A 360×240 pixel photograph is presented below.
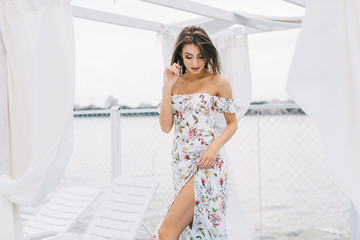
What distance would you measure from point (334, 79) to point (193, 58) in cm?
111

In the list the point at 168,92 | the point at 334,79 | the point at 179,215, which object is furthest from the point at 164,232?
the point at 334,79

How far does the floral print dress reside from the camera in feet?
7.77

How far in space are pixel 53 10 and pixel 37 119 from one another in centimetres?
57

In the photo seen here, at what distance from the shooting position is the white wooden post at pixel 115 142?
16.0 ft

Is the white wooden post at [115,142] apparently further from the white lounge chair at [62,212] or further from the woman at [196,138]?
the woman at [196,138]

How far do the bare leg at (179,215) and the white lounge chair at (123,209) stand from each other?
1475 millimetres

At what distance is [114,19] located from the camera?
3826mm

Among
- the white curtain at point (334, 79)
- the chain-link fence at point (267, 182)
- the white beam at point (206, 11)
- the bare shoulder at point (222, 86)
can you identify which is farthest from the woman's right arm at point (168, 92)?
the chain-link fence at point (267, 182)

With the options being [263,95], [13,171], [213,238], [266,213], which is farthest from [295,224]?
[13,171]

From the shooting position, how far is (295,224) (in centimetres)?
670

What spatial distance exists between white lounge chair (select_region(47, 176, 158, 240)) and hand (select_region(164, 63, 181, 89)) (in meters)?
1.77

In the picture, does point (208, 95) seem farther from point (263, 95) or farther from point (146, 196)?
point (263, 95)

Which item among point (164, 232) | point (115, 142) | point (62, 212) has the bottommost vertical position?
point (62, 212)

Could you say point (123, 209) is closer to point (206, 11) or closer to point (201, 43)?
point (206, 11)
